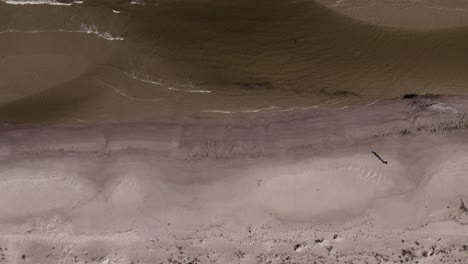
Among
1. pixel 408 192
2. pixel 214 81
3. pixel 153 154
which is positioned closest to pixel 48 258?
pixel 153 154

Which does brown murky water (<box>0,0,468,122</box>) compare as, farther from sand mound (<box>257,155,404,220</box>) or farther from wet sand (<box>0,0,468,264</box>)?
sand mound (<box>257,155,404,220</box>)

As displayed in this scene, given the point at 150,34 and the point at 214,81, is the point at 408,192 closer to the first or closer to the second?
the point at 214,81

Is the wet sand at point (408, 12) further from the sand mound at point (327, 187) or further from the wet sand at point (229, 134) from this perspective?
the sand mound at point (327, 187)

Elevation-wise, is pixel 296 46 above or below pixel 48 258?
above

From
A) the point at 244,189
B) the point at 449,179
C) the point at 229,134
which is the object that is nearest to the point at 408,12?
the point at 449,179

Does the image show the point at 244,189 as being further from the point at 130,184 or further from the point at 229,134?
the point at 130,184

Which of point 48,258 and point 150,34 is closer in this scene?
point 48,258

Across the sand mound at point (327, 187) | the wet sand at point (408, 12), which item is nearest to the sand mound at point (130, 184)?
the sand mound at point (327, 187)
